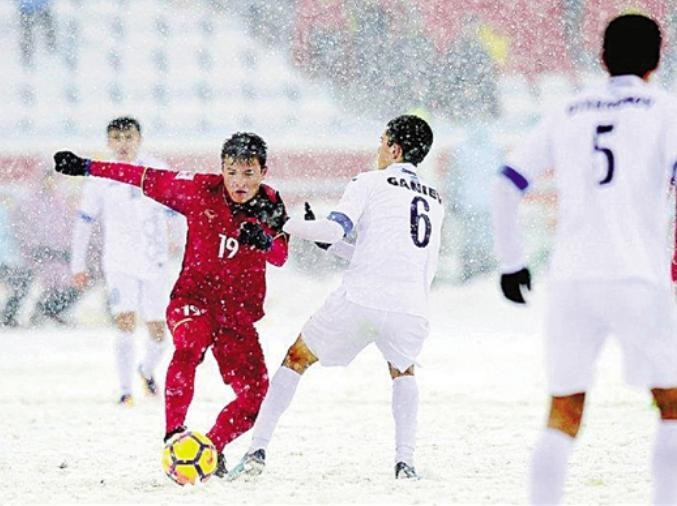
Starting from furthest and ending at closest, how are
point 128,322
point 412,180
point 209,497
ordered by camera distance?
point 128,322 < point 412,180 < point 209,497

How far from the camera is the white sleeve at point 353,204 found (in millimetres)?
4574

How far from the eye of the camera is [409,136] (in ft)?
16.0

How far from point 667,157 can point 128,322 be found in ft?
16.0

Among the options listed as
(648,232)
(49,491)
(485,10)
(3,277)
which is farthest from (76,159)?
(485,10)

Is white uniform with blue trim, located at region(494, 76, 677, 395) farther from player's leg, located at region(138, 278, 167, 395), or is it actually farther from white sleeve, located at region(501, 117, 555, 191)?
player's leg, located at region(138, 278, 167, 395)

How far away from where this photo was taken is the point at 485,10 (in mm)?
15906

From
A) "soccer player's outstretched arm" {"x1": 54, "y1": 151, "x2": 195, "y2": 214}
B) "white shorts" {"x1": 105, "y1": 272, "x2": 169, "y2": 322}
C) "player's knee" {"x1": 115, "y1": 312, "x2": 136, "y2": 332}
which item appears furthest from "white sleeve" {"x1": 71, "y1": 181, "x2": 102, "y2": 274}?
"soccer player's outstretched arm" {"x1": 54, "y1": 151, "x2": 195, "y2": 214}

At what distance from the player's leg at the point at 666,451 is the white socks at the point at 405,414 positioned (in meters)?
1.62

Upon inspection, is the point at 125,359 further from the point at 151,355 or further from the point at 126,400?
the point at 126,400

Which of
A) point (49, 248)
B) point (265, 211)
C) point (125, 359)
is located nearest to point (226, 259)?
point (265, 211)

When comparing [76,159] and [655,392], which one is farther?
[76,159]

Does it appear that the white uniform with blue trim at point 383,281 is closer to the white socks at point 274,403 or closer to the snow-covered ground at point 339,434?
the white socks at point 274,403

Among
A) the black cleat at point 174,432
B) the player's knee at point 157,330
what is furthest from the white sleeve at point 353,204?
the player's knee at point 157,330

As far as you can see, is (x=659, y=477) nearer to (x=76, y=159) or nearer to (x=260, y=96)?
(x=76, y=159)
